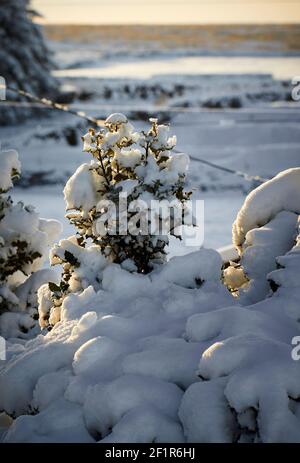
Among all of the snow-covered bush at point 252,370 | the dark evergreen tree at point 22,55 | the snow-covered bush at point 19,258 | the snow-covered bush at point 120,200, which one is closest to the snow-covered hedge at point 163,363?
the snow-covered bush at point 252,370

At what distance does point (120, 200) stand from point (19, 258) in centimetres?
240

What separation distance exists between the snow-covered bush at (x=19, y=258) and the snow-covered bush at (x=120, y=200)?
5.32ft

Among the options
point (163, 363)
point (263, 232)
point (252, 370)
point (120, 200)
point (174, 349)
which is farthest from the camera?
point (263, 232)

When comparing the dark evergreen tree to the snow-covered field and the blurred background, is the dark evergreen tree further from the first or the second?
the snow-covered field

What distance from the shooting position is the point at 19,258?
6.25 m

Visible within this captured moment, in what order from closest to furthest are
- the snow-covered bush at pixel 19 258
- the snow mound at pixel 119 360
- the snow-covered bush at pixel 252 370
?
the snow-covered bush at pixel 252 370
the snow mound at pixel 119 360
the snow-covered bush at pixel 19 258

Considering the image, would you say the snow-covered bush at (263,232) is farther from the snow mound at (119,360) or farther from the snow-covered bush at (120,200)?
the snow-covered bush at (120,200)

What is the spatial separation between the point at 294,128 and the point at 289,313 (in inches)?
760

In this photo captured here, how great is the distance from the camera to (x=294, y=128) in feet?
72.0

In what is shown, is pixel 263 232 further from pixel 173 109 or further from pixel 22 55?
pixel 22 55

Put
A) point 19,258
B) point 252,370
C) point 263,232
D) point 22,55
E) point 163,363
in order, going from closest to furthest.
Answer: point 252,370
point 163,363
point 263,232
point 19,258
point 22,55

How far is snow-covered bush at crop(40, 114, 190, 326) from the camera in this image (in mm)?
4258

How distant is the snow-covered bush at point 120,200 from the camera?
4.26m

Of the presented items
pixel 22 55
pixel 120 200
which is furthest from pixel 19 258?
pixel 22 55
